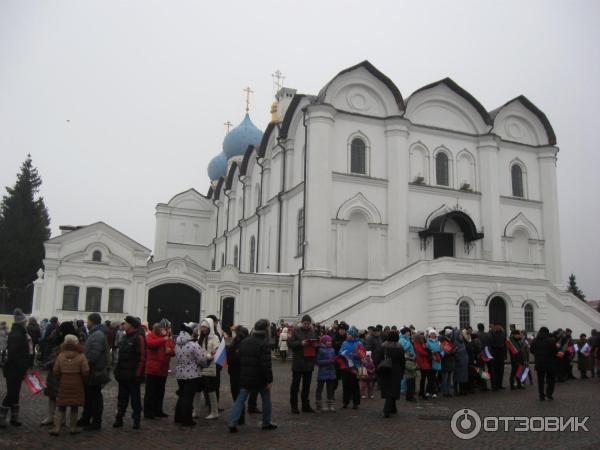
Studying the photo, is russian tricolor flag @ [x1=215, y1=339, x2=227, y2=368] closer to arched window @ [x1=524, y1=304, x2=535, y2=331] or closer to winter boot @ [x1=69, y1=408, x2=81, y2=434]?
winter boot @ [x1=69, y1=408, x2=81, y2=434]

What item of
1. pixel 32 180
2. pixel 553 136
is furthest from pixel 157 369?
pixel 32 180

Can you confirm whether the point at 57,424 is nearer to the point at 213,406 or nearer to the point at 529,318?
the point at 213,406

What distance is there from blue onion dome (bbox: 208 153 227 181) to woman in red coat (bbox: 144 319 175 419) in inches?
1975

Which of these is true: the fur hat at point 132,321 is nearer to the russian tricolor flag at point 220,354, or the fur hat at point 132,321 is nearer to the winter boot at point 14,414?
the russian tricolor flag at point 220,354

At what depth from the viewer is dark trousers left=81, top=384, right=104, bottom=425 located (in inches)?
395

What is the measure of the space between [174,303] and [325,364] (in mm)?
19523

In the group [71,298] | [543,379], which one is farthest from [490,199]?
[71,298]

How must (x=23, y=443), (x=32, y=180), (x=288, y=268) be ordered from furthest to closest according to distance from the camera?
(x=32, y=180)
(x=288, y=268)
(x=23, y=443)

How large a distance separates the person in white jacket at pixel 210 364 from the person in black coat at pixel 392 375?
324cm

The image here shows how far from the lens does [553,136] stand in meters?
37.8

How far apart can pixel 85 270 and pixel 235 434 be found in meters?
22.1

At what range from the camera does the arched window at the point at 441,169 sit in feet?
115

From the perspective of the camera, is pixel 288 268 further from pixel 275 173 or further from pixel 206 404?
pixel 206 404

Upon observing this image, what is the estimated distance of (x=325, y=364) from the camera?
12.3 meters
